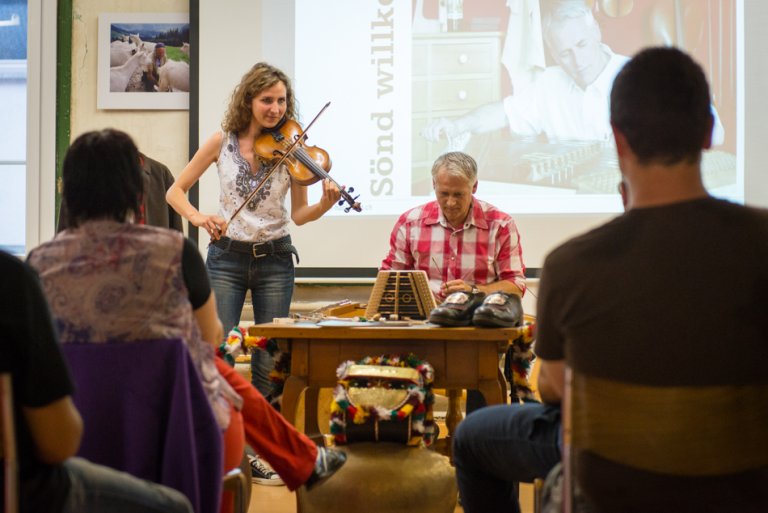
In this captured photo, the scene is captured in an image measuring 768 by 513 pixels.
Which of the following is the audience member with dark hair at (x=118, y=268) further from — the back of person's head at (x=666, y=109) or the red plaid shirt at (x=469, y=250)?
the red plaid shirt at (x=469, y=250)

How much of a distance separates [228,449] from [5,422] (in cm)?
64

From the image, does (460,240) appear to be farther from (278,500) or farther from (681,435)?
(681,435)

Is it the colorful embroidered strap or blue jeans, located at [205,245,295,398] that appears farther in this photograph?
blue jeans, located at [205,245,295,398]

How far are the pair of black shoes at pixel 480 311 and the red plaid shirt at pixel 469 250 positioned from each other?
2.24 feet

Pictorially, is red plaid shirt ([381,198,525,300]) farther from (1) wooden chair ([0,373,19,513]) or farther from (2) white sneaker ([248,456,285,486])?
(1) wooden chair ([0,373,19,513])

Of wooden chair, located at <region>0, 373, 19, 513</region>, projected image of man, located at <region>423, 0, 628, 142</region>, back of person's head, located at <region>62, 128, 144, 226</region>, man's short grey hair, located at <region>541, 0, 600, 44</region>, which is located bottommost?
wooden chair, located at <region>0, 373, 19, 513</region>

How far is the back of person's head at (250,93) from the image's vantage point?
3313 mm

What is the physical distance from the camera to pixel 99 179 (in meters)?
1.63

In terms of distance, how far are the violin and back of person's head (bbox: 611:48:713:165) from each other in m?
1.99

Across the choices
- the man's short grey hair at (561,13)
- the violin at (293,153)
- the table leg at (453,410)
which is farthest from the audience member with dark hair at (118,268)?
the man's short grey hair at (561,13)

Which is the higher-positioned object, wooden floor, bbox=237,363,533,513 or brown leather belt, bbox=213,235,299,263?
brown leather belt, bbox=213,235,299,263

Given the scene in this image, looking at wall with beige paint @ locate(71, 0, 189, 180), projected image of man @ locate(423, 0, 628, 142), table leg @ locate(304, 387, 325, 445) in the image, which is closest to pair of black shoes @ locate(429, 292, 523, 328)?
table leg @ locate(304, 387, 325, 445)

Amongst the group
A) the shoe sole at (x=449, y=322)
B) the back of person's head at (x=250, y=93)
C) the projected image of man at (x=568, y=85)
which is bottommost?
the shoe sole at (x=449, y=322)

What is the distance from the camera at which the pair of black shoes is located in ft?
8.00
